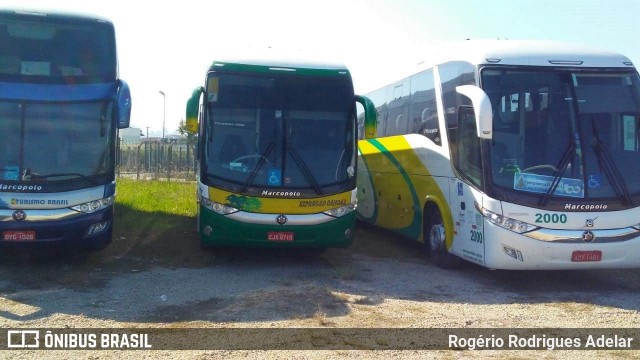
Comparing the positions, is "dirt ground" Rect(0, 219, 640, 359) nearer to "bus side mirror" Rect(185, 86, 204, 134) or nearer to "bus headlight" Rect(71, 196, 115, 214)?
"bus headlight" Rect(71, 196, 115, 214)

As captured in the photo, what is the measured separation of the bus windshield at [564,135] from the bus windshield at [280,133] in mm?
2613

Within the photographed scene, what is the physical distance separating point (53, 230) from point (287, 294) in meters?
3.81

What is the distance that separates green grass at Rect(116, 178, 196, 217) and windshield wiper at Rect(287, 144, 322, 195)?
18.8ft

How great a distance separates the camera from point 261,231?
11.3 m

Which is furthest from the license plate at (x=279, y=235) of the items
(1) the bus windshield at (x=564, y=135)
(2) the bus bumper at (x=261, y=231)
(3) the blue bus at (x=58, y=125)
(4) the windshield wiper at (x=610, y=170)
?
(4) the windshield wiper at (x=610, y=170)

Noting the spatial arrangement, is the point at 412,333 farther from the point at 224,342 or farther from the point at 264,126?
the point at 264,126

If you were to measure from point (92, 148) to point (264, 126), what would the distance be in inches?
109

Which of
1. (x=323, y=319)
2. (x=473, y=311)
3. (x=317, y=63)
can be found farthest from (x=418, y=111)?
(x=323, y=319)

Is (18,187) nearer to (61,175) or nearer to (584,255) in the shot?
(61,175)

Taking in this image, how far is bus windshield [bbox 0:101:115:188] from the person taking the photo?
428 inches

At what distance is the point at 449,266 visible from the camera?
12000 mm

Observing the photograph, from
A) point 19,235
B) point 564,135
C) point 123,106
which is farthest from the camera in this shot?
point 123,106

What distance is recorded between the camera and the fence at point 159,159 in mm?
28094

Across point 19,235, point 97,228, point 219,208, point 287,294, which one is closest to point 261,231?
point 219,208
